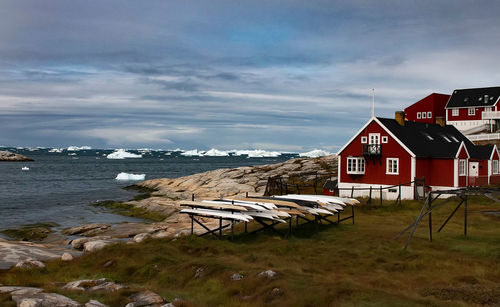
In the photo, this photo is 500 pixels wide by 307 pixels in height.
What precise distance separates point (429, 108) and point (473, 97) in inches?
284

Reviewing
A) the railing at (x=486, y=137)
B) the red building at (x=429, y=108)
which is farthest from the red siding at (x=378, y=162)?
the red building at (x=429, y=108)

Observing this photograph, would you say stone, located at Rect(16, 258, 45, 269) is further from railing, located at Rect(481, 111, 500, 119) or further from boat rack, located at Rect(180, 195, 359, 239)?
railing, located at Rect(481, 111, 500, 119)

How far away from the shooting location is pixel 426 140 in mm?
42281

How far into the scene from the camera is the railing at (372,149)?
40088 millimetres

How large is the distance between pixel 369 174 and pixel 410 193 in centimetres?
422

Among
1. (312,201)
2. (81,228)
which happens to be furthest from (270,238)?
(81,228)

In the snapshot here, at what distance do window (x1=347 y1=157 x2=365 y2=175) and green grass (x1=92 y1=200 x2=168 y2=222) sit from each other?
18.6 meters

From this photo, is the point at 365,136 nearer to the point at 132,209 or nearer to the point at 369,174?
the point at 369,174

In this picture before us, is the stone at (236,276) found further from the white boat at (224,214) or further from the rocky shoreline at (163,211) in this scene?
the rocky shoreline at (163,211)

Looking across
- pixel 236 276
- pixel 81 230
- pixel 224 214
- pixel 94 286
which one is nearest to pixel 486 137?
pixel 224 214

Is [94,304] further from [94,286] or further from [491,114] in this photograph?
[491,114]

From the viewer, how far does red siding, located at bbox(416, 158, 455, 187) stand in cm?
3906

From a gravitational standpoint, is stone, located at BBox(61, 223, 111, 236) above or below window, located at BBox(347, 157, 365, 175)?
below

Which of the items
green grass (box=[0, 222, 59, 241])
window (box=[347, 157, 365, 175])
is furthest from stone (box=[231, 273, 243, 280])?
window (box=[347, 157, 365, 175])
